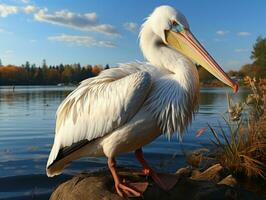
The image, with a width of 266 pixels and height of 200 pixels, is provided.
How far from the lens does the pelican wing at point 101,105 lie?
4.55m

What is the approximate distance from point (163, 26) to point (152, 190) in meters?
2.05

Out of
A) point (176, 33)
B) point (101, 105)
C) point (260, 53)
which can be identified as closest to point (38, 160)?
point (101, 105)

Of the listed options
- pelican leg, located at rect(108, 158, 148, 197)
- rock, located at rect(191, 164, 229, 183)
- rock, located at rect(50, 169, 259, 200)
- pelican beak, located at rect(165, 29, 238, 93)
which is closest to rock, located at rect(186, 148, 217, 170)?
rock, located at rect(191, 164, 229, 183)

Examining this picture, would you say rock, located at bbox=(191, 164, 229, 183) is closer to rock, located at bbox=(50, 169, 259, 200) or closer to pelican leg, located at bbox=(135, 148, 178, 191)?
rock, located at bbox=(50, 169, 259, 200)

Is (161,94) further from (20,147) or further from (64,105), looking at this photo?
(20,147)

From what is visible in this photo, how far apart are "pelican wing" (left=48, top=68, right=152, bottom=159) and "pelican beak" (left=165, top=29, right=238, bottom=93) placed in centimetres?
66

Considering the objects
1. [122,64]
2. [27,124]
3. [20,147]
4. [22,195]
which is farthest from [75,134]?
[27,124]

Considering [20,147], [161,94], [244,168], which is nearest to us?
[161,94]

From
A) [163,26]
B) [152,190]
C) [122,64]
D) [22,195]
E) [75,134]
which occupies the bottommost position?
[22,195]

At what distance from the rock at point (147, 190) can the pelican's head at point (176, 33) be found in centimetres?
152

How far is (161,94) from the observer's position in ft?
15.0

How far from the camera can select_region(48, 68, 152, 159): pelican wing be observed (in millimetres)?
4555

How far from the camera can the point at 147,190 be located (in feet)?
15.8

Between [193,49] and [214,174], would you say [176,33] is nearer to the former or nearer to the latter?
[193,49]
